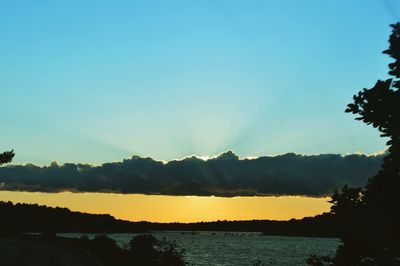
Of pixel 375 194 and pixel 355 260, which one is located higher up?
pixel 375 194

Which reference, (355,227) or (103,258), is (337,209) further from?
(103,258)

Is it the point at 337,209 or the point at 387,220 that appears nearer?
the point at 387,220

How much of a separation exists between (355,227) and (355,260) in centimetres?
60

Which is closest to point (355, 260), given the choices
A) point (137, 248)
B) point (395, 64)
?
point (395, 64)

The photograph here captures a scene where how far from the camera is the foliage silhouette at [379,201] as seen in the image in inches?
386

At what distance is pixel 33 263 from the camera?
116ft

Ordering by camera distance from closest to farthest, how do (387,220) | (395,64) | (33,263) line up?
(387,220)
(395,64)
(33,263)

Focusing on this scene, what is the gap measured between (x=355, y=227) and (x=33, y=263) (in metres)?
29.0

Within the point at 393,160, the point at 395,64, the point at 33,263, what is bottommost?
the point at 33,263

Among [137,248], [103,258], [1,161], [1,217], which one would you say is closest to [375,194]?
[103,258]

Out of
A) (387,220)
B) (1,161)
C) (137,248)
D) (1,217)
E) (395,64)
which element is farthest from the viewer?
(1,217)

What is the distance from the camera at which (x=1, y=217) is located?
185125 millimetres

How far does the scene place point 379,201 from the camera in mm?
10000

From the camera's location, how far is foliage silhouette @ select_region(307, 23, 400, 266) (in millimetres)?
9805
